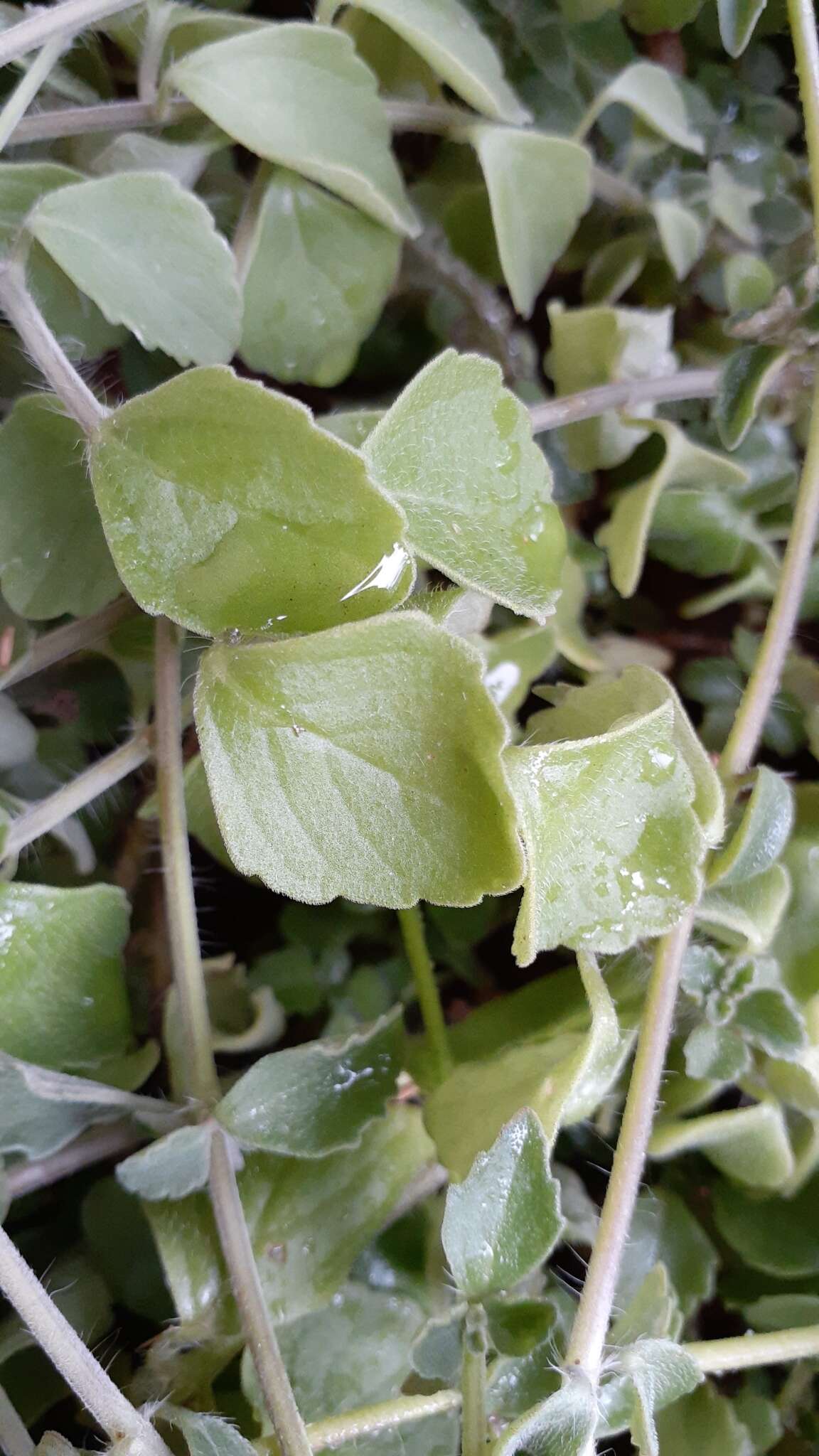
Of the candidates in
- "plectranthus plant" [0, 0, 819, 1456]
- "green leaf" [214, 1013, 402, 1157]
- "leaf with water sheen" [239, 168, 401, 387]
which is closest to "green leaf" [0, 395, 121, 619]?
"plectranthus plant" [0, 0, 819, 1456]

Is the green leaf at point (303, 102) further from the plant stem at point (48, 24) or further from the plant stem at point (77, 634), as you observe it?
the plant stem at point (77, 634)

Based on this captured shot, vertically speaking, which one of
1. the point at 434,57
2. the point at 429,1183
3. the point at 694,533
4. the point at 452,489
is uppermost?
the point at 434,57

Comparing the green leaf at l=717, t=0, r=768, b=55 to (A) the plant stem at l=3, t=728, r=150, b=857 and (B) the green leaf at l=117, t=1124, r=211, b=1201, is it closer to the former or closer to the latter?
(A) the plant stem at l=3, t=728, r=150, b=857

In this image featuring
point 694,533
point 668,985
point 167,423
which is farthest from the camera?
point 694,533

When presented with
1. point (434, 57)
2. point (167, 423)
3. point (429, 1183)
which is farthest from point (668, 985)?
point (434, 57)

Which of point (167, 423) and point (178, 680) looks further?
point (178, 680)

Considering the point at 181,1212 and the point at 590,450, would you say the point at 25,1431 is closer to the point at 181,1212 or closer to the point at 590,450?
the point at 181,1212
